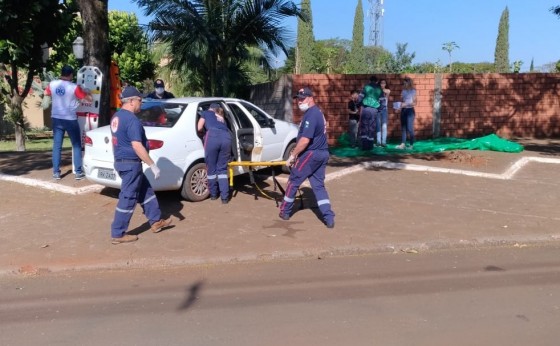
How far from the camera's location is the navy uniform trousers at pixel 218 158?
8.03 m

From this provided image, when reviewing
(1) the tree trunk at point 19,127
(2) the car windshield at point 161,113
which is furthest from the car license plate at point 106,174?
(1) the tree trunk at point 19,127

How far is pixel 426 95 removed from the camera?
16062mm

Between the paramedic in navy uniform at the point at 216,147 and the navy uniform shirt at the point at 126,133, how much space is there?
176 centimetres

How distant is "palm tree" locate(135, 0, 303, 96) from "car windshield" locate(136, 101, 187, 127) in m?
6.62

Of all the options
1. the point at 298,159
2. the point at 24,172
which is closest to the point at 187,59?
the point at 24,172

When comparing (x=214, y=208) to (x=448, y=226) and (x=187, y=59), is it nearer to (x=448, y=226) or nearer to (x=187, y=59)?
(x=448, y=226)

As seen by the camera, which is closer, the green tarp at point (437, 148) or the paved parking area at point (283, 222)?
the paved parking area at point (283, 222)

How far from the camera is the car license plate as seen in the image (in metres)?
7.70

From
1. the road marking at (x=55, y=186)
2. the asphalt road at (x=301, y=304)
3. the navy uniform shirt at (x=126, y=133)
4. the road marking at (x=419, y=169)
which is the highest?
the navy uniform shirt at (x=126, y=133)

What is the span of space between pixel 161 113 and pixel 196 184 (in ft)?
3.94

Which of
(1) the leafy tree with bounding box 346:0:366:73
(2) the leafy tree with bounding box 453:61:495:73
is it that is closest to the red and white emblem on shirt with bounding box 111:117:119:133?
(2) the leafy tree with bounding box 453:61:495:73

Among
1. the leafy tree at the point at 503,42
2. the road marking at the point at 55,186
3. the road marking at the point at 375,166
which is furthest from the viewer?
the leafy tree at the point at 503,42

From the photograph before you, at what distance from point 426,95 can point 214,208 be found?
9867 mm

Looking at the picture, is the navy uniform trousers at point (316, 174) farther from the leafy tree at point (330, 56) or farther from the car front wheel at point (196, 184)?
the leafy tree at point (330, 56)
